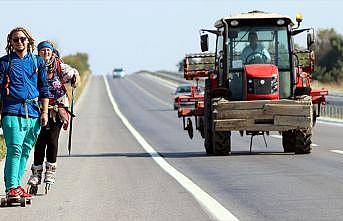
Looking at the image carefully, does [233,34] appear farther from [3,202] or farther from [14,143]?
[3,202]

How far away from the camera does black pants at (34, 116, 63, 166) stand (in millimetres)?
13602

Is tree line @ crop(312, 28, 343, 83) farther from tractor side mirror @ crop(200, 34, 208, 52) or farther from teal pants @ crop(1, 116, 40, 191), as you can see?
teal pants @ crop(1, 116, 40, 191)

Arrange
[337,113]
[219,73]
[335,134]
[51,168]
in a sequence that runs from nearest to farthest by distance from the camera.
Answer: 1. [51,168]
2. [219,73]
3. [335,134]
4. [337,113]

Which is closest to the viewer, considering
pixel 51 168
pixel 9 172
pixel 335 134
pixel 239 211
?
pixel 239 211

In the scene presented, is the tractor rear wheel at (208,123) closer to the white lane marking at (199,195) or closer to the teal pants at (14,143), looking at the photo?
the white lane marking at (199,195)

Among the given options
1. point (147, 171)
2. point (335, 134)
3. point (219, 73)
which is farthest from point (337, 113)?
point (147, 171)

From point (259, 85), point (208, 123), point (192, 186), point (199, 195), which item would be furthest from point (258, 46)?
point (199, 195)

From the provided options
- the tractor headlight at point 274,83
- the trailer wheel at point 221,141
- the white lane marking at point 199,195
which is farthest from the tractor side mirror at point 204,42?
the white lane marking at point 199,195

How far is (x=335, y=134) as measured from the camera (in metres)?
32.3

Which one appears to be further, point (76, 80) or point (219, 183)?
point (219, 183)

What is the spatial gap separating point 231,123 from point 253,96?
863 millimetres

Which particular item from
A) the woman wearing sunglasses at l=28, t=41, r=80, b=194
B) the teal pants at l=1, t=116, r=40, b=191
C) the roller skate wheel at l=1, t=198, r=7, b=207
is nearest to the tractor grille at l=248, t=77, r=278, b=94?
the woman wearing sunglasses at l=28, t=41, r=80, b=194

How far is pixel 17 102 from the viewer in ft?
40.9

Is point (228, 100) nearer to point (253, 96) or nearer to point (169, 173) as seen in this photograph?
point (253, 96)
